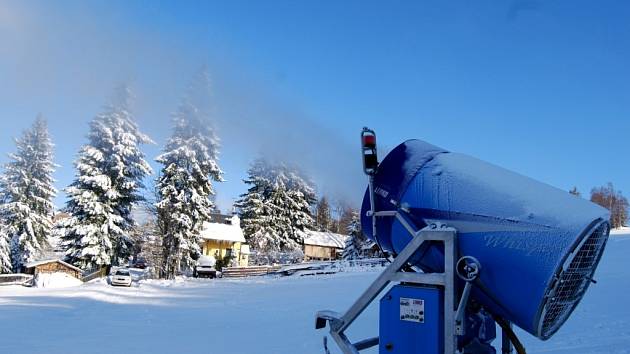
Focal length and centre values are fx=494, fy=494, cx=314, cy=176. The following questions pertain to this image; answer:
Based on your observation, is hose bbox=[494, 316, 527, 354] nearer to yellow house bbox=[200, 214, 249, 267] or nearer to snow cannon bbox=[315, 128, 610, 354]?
snow cannon bbox=[315, 128, 610, 354]

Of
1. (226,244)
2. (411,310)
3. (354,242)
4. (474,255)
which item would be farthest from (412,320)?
(354,242)

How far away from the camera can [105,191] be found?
33.0 metres

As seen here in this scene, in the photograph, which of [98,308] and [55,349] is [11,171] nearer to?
[98,308]

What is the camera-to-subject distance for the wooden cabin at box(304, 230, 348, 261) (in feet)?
211

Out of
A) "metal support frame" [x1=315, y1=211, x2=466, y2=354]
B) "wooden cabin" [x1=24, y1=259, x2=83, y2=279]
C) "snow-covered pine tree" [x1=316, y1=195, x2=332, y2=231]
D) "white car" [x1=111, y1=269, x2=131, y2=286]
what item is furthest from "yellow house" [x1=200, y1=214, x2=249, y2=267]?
"metal support frame" [x1=315, y1=211, x2=466, y2=354]

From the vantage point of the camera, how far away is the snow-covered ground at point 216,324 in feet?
27.2

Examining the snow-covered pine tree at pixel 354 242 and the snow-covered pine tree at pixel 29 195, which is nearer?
the snow-covered pine tree at pixel 29 195

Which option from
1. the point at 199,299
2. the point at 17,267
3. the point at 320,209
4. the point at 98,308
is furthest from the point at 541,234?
the point at 320,209

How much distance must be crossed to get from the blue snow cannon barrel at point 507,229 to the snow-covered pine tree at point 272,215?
44.6 meters

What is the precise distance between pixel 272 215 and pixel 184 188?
16348 millimetres

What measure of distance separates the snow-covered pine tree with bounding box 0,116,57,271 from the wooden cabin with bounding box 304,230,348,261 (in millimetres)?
32725

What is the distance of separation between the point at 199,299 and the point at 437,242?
58.1ft

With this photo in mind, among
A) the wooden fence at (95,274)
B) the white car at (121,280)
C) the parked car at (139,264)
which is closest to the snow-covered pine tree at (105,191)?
the wooden fence at (95,274)

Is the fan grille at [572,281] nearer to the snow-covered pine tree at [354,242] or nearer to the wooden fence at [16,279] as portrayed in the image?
the wooden fence at [16,279]
